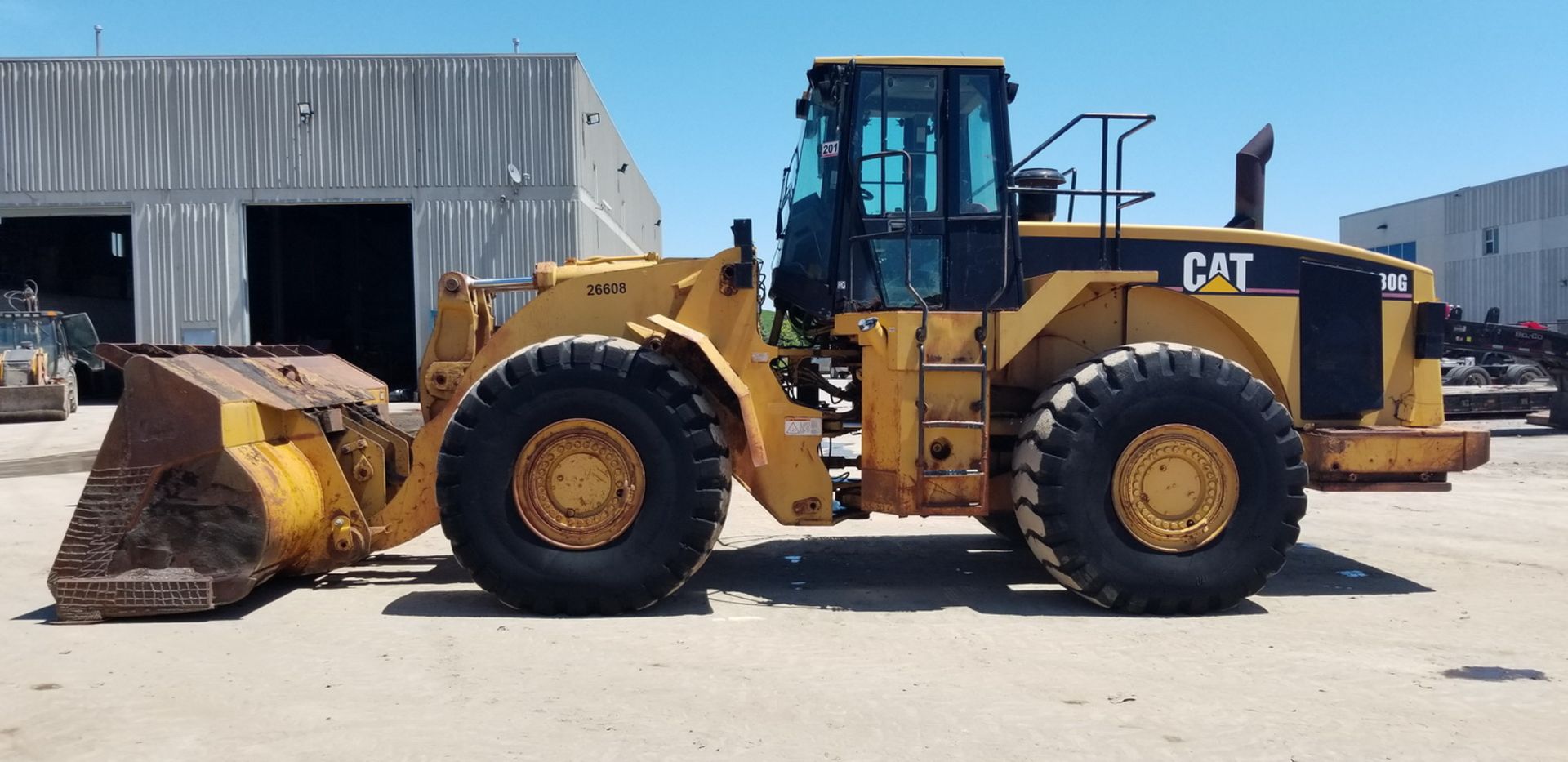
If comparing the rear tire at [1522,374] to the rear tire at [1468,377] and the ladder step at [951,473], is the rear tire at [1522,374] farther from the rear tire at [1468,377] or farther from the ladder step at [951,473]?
the ladder step at [951,473]

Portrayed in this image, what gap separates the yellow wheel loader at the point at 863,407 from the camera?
5406 millimetres

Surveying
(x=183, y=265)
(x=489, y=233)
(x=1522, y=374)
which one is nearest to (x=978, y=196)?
(x=489, y=233)

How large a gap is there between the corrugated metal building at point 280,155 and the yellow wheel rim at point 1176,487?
19.9 meters

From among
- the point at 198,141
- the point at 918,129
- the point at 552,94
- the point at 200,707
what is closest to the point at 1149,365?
the point at 918,129

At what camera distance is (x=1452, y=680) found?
14.5ft

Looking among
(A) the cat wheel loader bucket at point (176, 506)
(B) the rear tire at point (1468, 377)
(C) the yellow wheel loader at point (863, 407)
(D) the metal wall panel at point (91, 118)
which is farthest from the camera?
(D) the metal wall panel at point (91, 118)

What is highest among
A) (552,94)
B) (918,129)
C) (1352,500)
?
(552,94)

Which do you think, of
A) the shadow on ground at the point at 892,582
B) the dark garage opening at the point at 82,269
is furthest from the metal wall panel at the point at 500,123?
the shadow on ground at the point at 892,582

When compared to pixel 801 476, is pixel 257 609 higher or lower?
lower

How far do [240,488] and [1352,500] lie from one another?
9.67 m

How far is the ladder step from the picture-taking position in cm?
572

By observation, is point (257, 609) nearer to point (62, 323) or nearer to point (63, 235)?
point (62, 323)

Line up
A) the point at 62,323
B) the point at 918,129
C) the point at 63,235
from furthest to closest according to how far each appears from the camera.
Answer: the point at 63,235 < the point at 62,323 < the point at 918,129

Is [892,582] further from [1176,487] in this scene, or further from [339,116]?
[339,116]
